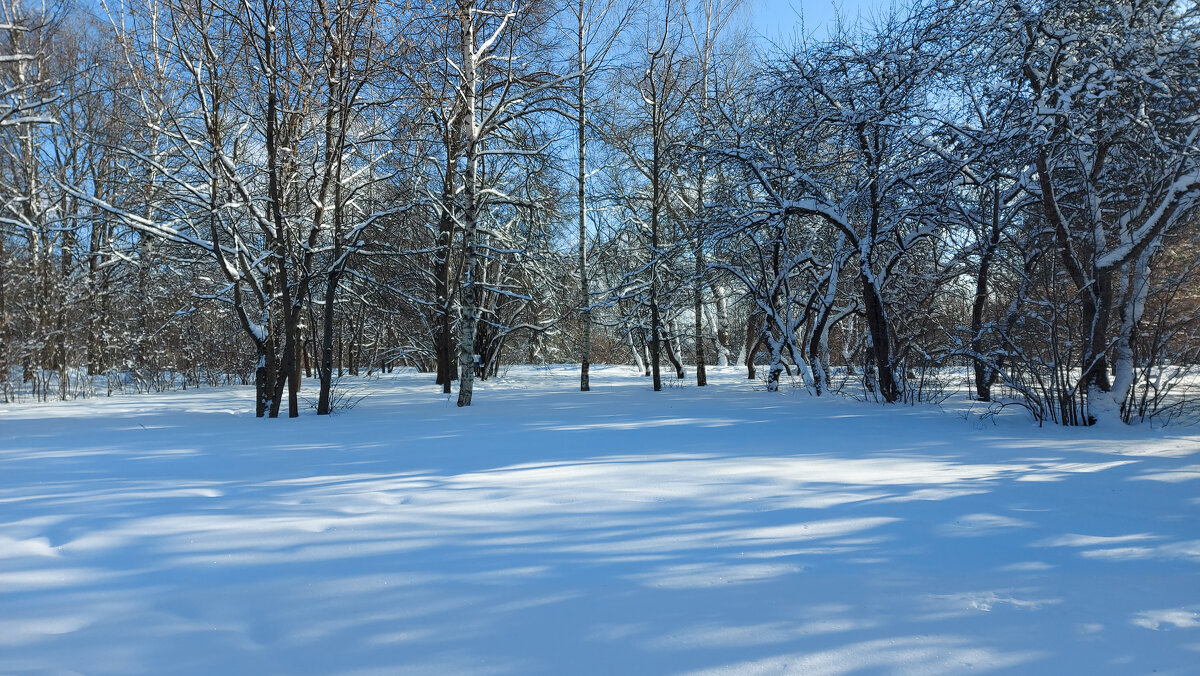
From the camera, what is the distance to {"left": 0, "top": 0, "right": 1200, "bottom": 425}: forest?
694 cm

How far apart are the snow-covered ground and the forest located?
3.11m

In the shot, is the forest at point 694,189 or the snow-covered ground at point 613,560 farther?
the forest at point 694,189

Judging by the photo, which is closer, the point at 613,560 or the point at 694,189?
the point at 613,560

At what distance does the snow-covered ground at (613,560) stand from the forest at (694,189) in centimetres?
311

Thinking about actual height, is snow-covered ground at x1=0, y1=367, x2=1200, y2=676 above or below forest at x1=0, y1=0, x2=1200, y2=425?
below

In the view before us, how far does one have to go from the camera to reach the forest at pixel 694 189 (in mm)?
6941

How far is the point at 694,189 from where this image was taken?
18531 mm

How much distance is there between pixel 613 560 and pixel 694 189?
16795 mm

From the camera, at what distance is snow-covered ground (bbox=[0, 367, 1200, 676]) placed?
2043mm

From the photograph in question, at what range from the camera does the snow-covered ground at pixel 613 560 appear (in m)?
2.04

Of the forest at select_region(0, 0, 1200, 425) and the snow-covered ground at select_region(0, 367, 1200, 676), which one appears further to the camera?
the forest at select_region(0, 0, 1200, 425)

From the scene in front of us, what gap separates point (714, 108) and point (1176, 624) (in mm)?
12235

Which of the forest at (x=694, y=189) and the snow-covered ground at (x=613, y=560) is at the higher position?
the forest at (x=694, y=189)

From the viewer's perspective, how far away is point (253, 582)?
2617 millimetres
